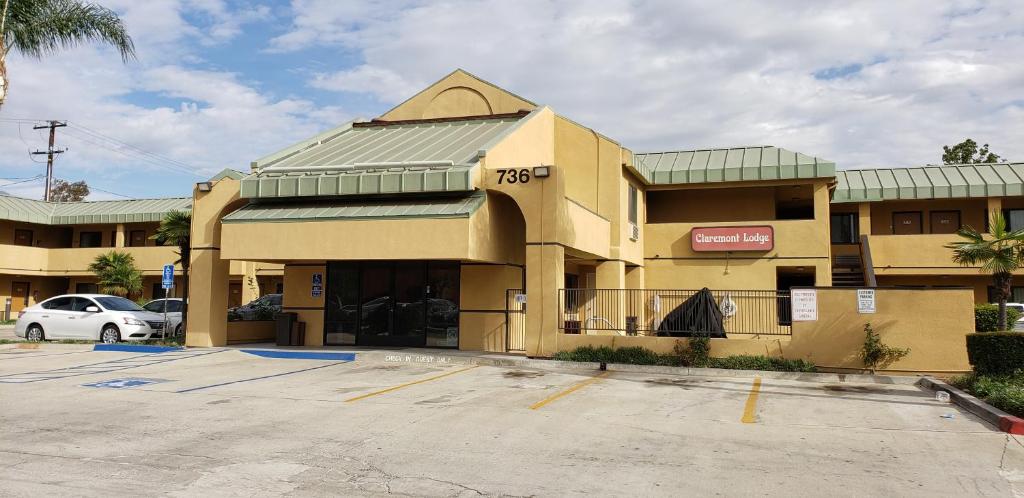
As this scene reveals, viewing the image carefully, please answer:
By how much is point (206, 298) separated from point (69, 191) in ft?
185

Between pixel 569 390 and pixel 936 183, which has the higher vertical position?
pixel 936 183

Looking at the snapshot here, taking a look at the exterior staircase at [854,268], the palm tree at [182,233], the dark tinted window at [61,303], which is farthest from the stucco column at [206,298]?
the exterior staircase at [854,268]

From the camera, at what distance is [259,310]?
1031 inches

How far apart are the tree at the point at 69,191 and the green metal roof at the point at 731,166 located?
58.7 metres

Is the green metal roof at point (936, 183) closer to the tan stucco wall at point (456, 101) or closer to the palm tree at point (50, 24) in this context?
the tan stucco wall at point (456, 101)

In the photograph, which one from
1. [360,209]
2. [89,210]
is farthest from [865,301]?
[89,210]

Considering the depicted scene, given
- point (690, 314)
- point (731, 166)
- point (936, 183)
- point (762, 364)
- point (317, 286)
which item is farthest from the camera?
point (936, 183)

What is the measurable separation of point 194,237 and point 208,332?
283 cm

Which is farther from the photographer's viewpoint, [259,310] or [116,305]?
[259,310]

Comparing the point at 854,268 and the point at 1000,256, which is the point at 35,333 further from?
the point at 854,268

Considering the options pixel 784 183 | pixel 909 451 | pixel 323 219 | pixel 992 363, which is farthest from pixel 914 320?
pixel 323 219

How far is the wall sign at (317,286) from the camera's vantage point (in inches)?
888

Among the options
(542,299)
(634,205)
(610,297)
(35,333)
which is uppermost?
(634,205)

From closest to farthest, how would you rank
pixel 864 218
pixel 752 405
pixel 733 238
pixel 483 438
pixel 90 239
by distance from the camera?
pixel 483 438, pixel 752 405, pixel 733 238, pixel 864 218, pixel 90 239
